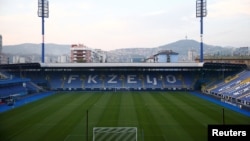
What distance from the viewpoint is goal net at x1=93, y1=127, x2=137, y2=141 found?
68.0 feet

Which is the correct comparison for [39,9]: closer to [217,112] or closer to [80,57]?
[217,112]

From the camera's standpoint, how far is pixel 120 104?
37812 mm

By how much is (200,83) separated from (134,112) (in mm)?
31908

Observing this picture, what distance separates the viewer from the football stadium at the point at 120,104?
22.9m

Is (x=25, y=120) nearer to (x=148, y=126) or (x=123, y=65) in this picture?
(x=148, y=126)

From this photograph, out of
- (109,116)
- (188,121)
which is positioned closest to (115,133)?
(109,116)

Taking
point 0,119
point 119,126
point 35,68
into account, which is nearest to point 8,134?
point 0,119

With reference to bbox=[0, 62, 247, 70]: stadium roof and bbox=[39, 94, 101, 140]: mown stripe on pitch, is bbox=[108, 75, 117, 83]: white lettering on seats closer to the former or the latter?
bbox=[0, 62, 247, 70]: stadium roof

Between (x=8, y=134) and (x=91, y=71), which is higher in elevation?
(x=91, y=71)

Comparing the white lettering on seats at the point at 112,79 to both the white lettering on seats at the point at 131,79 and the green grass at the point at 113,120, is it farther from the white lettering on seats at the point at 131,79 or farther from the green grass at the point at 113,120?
the green grass at the point at 113,120

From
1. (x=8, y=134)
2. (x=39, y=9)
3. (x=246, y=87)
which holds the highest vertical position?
(x=39, y=9)

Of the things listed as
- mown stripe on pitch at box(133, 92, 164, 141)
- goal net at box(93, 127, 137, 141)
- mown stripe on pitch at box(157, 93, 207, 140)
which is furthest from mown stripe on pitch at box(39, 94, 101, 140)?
mown stripe on pitch at box(157, 93, 207, 140)

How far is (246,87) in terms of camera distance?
4153 centimetres

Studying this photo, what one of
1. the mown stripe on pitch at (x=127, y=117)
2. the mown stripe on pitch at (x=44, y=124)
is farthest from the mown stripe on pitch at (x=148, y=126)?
the mown stripe on pitch at (x=44, y=124)
